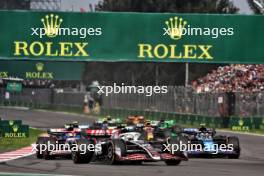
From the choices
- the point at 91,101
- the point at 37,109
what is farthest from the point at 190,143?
the point at 37,109

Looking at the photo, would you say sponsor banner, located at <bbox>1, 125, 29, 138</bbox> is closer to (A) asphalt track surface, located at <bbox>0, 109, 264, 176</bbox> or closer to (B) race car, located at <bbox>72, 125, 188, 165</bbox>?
(A) asphalt track surface, located at <bbox>0, 109, 264, 176</bbox>

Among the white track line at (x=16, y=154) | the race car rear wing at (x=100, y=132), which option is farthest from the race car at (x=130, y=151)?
the white track line at (x=16, y=154)

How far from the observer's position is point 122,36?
112 feet

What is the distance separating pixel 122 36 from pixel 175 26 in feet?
7.73

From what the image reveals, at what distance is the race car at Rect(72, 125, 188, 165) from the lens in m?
18.1

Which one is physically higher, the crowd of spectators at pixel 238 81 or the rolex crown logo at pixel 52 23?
the rolex crown logo at pixel 52 23

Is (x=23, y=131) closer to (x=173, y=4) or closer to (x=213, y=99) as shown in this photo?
(x=213, y=99)

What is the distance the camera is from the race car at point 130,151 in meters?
18.1

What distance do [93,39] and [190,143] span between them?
13091mm

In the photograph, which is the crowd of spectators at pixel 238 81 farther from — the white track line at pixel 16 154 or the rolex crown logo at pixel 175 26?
the white track line at pixel 16 154

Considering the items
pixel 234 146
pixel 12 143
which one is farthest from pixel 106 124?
pixel 12 143

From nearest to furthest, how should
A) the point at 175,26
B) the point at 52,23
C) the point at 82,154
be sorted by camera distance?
the point at 82,154
the point at 52,23
the point at 175,26

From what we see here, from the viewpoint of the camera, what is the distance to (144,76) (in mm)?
79562

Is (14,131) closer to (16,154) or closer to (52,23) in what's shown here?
(52,23)
